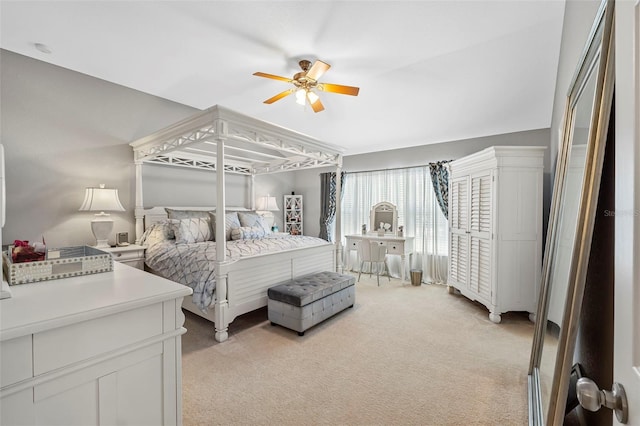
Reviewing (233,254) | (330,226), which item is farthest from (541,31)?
(330,226)

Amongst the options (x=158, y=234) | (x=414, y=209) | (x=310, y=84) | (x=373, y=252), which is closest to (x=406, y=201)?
(x=414, y=209)

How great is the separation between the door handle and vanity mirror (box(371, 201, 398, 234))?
15.1ft

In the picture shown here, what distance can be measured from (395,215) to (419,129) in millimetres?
1597

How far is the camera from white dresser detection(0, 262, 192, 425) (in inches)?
30.6

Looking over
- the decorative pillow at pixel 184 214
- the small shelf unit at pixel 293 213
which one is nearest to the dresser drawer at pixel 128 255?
the decorative pillow at pixel 184 214

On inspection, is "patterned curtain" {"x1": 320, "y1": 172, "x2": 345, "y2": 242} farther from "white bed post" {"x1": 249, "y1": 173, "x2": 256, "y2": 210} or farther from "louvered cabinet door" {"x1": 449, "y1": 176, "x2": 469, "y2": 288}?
"louvered cabinet door" {"x1": 449, "y1": 176, "x2": 469, "y2": 288}

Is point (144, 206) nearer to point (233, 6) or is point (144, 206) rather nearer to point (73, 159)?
point (73, 159)

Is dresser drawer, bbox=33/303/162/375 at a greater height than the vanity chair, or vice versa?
dresser drawer, bbox=33/303/162/375

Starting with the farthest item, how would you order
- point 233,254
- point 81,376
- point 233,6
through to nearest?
point 233,254 < point 233,6 < point 81,376

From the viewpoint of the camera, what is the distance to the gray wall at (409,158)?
3969 mm

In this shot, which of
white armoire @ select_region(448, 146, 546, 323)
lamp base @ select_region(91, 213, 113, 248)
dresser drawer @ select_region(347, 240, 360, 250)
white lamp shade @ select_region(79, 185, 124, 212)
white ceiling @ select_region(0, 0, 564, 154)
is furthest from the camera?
dresser drawer @ select_region(347, 240, 360, 250)

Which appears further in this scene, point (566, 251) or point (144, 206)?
point (144, 206)

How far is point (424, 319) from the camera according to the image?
3248 millimetres

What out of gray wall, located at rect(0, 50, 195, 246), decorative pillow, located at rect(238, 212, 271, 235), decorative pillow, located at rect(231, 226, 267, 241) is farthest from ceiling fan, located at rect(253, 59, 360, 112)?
gray wall, located at rect(0, 50, 195, 246)
